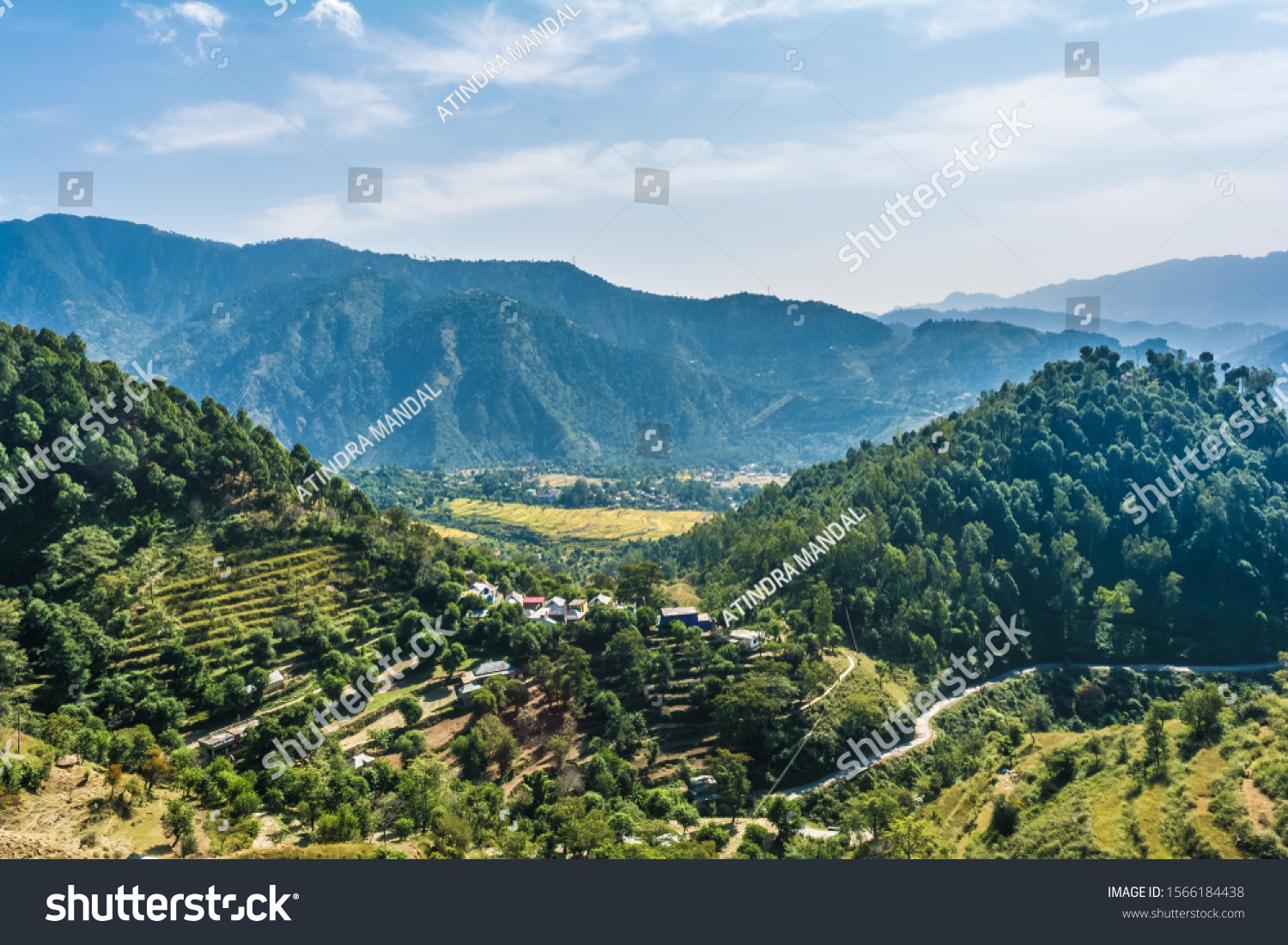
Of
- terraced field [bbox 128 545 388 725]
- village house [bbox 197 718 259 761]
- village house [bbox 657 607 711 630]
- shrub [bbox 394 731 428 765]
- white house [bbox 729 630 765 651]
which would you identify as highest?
terraced field [bbox 128 545 388 725]

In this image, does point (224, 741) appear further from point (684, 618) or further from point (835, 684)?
point (835, 684)

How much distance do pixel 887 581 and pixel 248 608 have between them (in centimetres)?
4191

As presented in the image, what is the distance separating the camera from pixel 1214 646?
5403 centimetres

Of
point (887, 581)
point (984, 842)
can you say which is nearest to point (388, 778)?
point (984, 842)

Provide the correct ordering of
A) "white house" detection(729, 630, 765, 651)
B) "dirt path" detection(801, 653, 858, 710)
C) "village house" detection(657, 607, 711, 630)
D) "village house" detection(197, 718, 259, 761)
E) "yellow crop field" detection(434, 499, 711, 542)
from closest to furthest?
"village house" detection(197, 718, 259, 761) → "dirt path" detection(801, 653, 858, 710) → "white house" detection(729, 630, 765, 651) → "village house" detection(657, 607, 711, 630) → "yellow crop field" detection(434, 499, 711, 542)

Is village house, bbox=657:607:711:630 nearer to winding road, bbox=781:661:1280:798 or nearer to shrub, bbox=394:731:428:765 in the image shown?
winding road, bbox=781:661:1280:798

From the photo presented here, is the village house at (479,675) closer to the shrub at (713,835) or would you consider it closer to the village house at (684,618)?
the village house at (684,618)

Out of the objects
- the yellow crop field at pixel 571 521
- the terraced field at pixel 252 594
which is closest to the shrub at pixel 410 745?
the terraced field at pixel 252 594

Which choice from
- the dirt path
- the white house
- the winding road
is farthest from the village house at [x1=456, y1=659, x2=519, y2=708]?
the winding road

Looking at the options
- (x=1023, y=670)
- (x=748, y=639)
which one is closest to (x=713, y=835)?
(x=748, y=639)

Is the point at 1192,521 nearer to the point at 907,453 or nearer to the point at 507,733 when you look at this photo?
the point at 907,453

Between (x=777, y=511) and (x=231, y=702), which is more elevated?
(x=777, y=511)

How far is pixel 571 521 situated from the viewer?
120 m

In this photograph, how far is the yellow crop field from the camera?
111m
